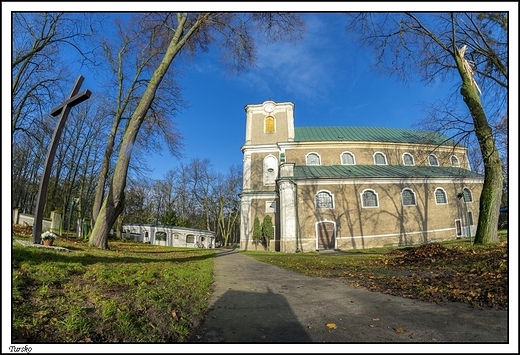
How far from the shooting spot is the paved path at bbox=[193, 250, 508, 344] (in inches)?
115

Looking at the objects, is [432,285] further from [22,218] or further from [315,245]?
[22,218]

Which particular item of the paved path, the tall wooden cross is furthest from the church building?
the paved path

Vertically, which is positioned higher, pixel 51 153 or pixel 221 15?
pixel 221 15

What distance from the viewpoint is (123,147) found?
10422mm

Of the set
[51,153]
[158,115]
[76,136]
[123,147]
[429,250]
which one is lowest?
[429,250]

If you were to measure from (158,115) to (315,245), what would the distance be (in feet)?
55.8

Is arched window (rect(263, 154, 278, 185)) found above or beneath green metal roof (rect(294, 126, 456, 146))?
beneath

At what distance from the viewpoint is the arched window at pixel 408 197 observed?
26.1m

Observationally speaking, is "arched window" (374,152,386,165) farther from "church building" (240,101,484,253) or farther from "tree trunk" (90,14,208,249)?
"tree trunk" (90,14,208,249)

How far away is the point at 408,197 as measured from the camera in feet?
86.3

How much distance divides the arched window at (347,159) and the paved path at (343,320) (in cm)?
2865

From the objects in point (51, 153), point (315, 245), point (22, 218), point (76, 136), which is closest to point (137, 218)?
point (76, 136)

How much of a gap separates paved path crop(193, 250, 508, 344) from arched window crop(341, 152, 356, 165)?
94.0 ft

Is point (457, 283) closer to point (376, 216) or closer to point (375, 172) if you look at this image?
point (376, 216)
